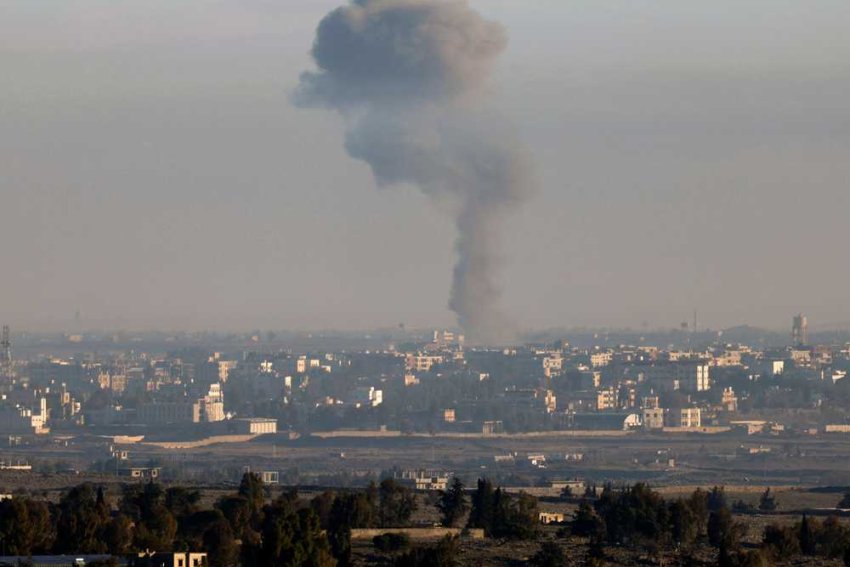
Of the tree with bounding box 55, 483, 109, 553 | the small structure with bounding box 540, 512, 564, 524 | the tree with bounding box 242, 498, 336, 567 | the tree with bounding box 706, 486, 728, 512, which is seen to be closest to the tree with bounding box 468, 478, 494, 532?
the small structure with bounding box 540, 512, 564, 524

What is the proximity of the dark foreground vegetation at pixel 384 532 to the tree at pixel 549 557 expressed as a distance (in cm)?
6

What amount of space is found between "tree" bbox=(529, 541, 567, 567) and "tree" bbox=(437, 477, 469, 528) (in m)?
8.25

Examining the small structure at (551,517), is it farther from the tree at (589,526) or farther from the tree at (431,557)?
the tree at (431,557)

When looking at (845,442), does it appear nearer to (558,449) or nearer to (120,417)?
(558,449)

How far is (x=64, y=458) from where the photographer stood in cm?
13025

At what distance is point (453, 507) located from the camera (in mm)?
61531

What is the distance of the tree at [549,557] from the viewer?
48.2m

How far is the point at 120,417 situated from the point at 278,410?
9719mm

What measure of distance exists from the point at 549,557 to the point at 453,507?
1254 centimetres

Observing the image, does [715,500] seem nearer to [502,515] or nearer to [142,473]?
[502,515]

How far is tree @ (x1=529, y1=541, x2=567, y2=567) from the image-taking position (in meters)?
48.2

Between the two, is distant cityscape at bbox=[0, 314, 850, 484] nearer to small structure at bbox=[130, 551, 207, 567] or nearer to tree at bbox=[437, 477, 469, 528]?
tree at bbox=[437, 477, 469, 528]

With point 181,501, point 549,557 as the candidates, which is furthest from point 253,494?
point 549,557

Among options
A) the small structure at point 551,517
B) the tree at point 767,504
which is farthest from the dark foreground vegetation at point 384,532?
the tree at point 767,504
